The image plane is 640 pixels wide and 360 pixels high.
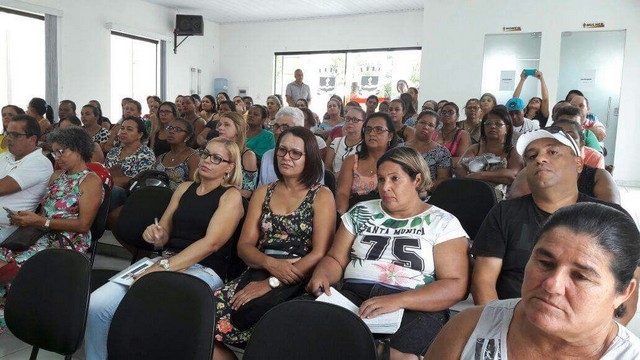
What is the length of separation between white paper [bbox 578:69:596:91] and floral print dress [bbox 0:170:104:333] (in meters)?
8.25

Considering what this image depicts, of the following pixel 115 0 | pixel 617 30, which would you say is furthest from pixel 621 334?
pixel 115 0

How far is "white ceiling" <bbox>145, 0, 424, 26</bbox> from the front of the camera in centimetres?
1061

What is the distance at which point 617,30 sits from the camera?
8328mm

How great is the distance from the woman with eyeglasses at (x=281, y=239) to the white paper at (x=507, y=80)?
7276 millimetres

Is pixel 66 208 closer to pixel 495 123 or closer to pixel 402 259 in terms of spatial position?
pixel 402 259

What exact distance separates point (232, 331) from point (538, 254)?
5.02 ft

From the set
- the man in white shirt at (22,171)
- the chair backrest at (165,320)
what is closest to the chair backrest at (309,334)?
the chair backrest at (165,320)

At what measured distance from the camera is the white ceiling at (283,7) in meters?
10.6

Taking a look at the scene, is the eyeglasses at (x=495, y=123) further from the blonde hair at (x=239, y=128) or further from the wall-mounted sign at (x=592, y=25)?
the wall-mounted sign at (x=592, y=25)

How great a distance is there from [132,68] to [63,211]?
906 centimetres

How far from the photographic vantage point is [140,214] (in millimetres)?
2975

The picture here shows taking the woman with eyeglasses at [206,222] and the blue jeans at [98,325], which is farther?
the woman with eyeglasses at [206,222]

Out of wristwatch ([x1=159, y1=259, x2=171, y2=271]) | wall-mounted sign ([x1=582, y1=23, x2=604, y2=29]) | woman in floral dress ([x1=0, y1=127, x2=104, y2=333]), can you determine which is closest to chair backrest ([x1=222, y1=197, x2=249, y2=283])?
wristwatch ([x1=159, y1=259, x2=171, y2=271])

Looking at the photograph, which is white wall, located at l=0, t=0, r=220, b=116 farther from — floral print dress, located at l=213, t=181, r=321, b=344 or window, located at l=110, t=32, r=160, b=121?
floral print dress, located at l=213, t=181, r=321, b=344
